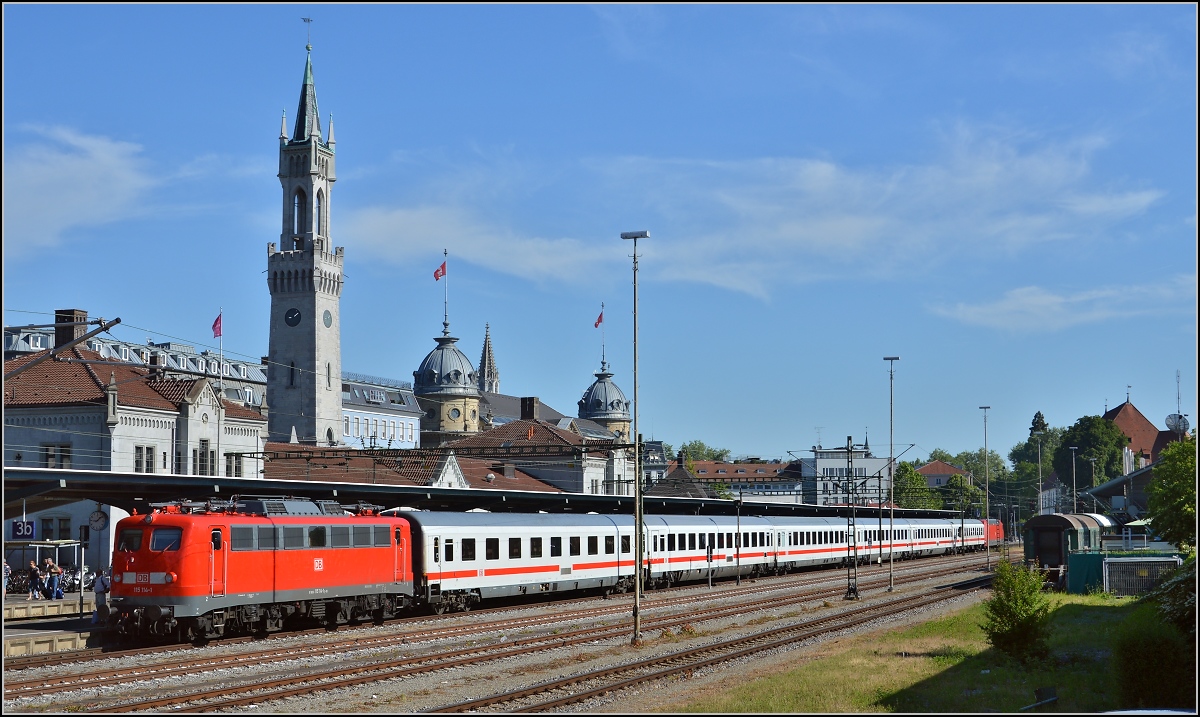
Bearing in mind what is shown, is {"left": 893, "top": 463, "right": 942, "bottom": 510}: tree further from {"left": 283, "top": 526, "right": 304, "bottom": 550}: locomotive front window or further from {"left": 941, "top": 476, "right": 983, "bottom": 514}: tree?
{"left": 283, "top": 526, "right": 304, "bottom": 550}: locomotive front window

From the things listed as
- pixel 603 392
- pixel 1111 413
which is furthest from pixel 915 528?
pixel 1111 413

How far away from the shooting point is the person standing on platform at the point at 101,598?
34.3 metres

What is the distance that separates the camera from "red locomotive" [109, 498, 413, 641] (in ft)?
98.9

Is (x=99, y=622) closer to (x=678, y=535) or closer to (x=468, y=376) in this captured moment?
(x=678, y=535)

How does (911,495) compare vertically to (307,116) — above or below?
below

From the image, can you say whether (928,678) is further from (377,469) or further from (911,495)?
(911,495)

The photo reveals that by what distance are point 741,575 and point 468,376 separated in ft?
349

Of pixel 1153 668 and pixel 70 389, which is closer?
pixel 1153 668

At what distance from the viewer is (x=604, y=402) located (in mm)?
186250

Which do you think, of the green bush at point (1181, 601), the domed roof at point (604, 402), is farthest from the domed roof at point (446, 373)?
the green bush at point (1181, 601)

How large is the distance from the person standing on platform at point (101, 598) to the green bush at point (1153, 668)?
25.2 metres

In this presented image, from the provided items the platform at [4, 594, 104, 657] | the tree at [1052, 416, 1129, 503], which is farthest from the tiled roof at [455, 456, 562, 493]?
the tree at [1052, 416, 1129, 503]

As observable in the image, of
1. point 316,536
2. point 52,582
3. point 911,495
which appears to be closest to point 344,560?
point 316,536

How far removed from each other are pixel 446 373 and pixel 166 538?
448 ft
